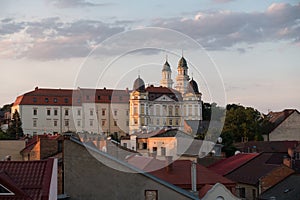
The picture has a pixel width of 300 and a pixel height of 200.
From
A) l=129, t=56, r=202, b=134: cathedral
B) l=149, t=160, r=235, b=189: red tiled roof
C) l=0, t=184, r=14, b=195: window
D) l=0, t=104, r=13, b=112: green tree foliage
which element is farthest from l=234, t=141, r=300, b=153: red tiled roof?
l=0, t=104, r=13, b=112: green tree foliage

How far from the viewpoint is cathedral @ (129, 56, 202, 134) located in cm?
2048

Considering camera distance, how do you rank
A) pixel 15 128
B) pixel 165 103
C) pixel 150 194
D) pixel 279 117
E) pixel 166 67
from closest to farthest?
pixel 165 103
pixel 166 67
pixel 150 194
pixel 279 117
pixel 15 128

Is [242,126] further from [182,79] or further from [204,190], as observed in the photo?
[182,79]

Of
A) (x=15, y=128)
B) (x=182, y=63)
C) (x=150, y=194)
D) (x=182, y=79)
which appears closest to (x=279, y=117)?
(x=15, y=128)

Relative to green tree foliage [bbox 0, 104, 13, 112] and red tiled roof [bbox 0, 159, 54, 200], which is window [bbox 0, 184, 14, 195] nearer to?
red tiled roof [bbox 0, 159, 54, 200]

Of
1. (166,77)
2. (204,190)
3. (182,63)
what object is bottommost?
(204,190)

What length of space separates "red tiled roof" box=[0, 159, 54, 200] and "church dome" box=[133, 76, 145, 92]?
3760 millimetres

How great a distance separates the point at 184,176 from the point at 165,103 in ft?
27.3

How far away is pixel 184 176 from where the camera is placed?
28.5 m

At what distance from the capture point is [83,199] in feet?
74.7

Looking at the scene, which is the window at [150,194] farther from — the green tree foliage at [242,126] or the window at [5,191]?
the green tree foliage at [242,126]

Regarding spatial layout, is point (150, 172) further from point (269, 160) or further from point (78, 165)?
point (269, 160)

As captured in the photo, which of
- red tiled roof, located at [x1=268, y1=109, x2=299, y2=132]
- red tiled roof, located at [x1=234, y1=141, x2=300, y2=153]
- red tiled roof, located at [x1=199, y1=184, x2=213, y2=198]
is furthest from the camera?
red tiled roof, located at [x1=268, y1=109, x2=299, y2=132]

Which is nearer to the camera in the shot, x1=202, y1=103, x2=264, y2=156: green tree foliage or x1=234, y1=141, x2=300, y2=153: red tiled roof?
x1=234, y1=141, x2=300, y2=153: red tiled roof
